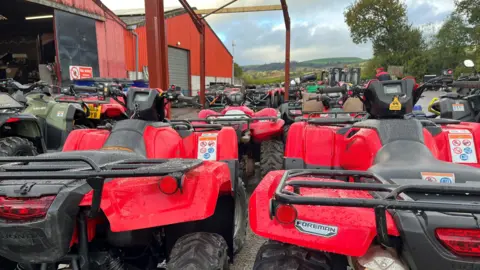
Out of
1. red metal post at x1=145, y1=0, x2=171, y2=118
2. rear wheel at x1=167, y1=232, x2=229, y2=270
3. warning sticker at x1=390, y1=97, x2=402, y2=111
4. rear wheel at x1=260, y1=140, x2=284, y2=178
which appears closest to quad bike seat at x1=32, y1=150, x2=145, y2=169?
rear wheel at x1=167, y1=232, x2=229, y2=270

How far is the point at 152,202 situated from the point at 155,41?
5147 millimetres

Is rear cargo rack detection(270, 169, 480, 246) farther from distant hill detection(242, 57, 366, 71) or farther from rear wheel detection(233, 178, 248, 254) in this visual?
distant hill detection(242, 57, 366, 71)

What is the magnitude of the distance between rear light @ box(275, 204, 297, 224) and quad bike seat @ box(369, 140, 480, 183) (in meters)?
0.73

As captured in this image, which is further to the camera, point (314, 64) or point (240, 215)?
point (314, 64)

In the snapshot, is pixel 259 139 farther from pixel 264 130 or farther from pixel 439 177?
pixel 439 177

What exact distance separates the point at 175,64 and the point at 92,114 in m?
18.7

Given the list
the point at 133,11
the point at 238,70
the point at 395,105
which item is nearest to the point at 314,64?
the point at 133,11

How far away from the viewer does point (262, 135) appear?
212 inches

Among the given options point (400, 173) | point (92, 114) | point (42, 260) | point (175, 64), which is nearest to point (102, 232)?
point (42, 260)

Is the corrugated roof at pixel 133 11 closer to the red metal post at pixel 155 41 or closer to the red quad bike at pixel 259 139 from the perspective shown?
the red metal post at pixel 155 41

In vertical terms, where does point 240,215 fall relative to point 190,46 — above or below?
below

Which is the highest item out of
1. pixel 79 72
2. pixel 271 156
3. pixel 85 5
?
pixel 85 5

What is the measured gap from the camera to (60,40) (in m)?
15.2

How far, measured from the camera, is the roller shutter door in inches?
977
